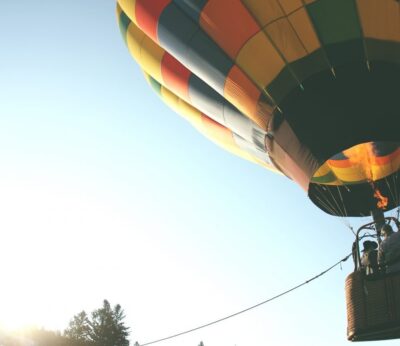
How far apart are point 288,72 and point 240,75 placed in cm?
61

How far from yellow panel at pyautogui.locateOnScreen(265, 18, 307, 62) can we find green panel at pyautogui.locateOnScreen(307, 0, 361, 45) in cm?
22

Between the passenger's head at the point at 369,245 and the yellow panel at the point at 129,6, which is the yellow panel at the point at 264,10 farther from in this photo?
the passenger's head at the point at 369,245

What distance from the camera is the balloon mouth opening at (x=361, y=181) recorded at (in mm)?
5699

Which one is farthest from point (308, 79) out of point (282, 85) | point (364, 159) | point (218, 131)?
point (218, 131)

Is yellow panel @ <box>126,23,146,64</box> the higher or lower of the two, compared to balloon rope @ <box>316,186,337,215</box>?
higher

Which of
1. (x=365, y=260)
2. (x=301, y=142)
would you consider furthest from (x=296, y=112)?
(x=365, y=260)

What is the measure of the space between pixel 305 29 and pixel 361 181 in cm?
219

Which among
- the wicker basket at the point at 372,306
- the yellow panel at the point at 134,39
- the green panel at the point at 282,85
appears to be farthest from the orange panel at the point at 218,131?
the wicker basket at the point at 372,306

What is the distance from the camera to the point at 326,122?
14.9 ft

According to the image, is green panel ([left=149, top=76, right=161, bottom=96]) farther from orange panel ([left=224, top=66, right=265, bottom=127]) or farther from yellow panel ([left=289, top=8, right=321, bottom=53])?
yellow panel ([left=289, top=8, right=321, bottom=53])

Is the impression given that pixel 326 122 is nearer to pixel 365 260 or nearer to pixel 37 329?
pixel 365 260

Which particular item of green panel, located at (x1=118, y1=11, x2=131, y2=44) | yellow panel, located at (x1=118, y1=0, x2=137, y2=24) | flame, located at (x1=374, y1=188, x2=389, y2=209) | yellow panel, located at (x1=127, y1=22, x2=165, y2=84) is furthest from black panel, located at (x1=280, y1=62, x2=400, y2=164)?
green panel, located at (x1=118, y1=11, x2=131, y2=44)

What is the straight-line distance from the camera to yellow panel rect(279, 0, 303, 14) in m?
4.54

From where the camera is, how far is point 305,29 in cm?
458
